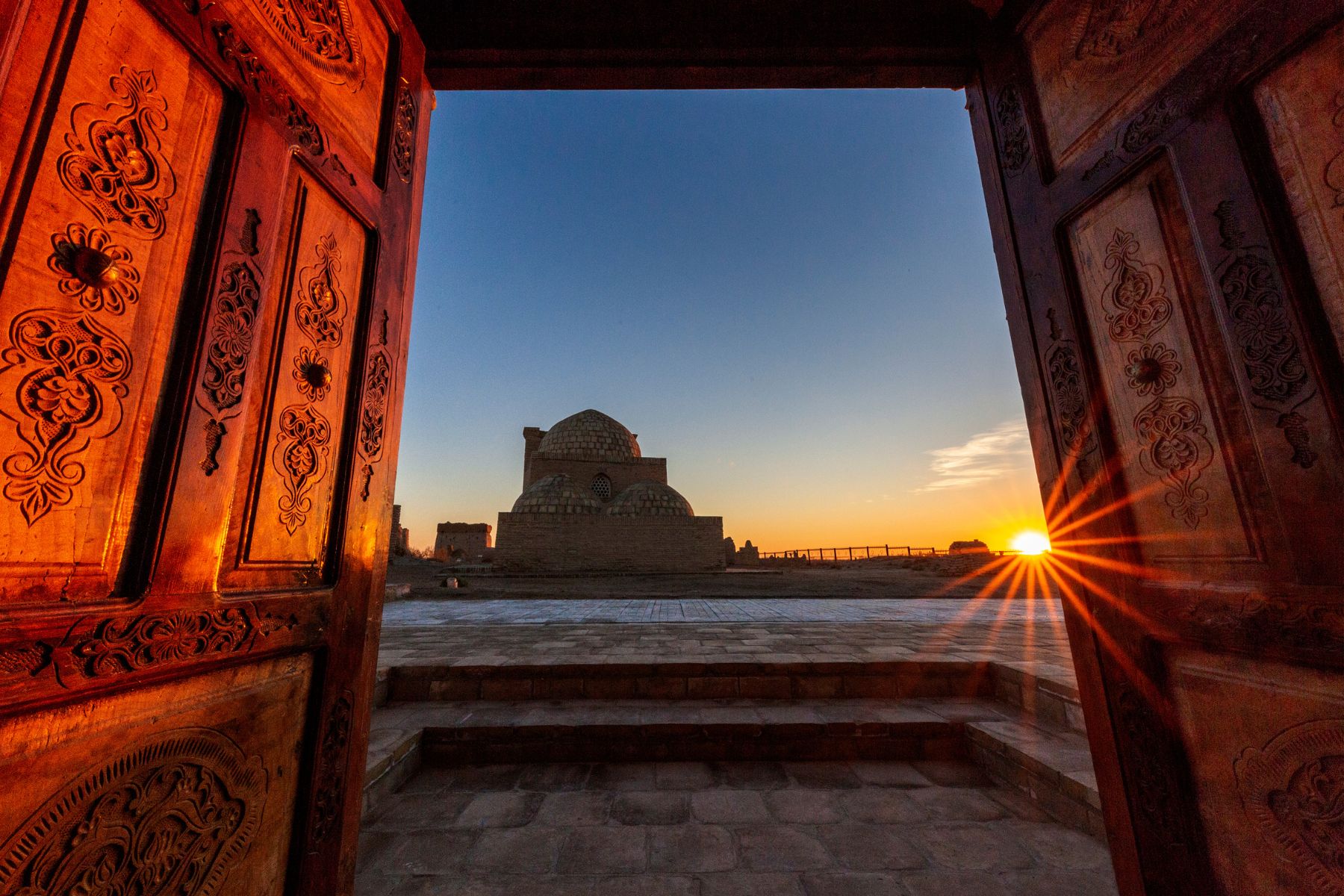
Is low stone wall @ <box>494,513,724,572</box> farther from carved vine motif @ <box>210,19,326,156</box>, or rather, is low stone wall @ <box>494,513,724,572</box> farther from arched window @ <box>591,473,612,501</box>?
carved vine motif @ <box>210,19,326,156</box>

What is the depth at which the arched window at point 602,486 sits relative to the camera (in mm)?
25016

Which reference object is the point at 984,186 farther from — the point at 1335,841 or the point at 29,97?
the point at 29,97

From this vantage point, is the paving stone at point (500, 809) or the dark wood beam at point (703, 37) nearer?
the dark wood beam at point (703, 37)

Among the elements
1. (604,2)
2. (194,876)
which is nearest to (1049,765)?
(194,876)

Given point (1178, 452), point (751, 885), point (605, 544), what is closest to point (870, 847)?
point (751, 885)

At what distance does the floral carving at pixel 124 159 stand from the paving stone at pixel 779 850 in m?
3.02

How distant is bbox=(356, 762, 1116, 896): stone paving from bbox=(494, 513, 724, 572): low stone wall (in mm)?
16743

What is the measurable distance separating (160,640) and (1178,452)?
273 cm

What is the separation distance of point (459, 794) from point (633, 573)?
1685 cm

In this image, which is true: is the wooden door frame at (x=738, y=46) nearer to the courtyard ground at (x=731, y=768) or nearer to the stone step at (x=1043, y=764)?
the stone step at (x=1043, y=764)

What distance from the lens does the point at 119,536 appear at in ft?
3.51

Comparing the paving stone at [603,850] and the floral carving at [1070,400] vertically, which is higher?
the floral carving at [1070,400]

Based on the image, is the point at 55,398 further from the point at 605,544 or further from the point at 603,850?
the point at 605,544

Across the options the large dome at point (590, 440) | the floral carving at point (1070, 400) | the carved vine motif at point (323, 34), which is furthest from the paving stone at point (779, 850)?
the large dome at point (590, 440)
